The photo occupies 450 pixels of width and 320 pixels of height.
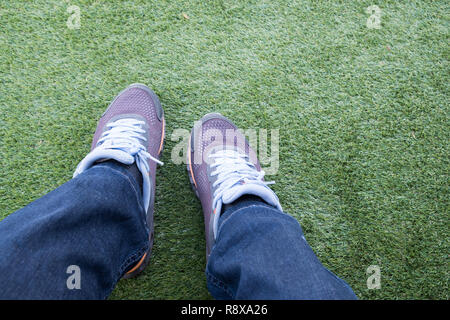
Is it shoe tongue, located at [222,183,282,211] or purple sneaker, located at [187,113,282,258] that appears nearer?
shoe tongue, located at [222,183,282,211]

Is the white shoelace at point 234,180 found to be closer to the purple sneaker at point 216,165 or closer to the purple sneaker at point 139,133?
the purple sneaker at point 216,165

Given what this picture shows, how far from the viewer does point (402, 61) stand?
130 cm

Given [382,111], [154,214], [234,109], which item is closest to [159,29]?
[234,109]

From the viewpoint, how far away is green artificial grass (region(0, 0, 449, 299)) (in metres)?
1.12

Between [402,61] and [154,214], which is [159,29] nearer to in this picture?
[154,214]

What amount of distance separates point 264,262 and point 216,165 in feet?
1.67

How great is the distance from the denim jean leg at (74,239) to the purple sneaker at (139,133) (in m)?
0.14

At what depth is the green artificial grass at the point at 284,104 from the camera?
3.68ft
